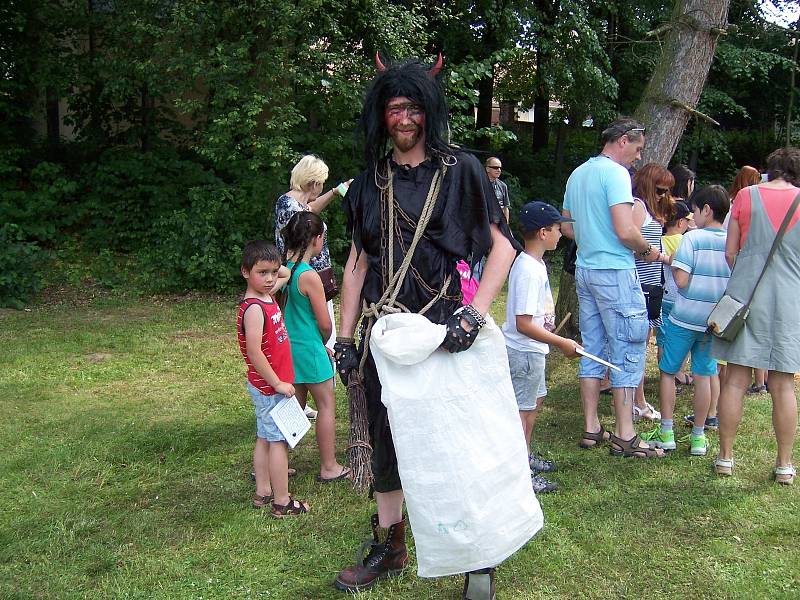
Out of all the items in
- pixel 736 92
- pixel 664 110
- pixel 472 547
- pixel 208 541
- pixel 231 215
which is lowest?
pixel 208 541

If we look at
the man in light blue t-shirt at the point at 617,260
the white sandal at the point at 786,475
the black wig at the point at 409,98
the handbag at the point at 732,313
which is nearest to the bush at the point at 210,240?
the man in light blue t-shirt at the point at 617,260

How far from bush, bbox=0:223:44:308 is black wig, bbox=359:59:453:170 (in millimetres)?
7779

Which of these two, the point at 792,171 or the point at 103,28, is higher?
the point at 103,28

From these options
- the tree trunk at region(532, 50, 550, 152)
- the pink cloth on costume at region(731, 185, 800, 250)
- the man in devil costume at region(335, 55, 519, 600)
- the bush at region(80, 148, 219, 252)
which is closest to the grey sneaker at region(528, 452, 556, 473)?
the man in devil costume at region(335, 55, 519, 600)

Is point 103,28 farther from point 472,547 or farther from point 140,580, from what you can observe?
point 472,547

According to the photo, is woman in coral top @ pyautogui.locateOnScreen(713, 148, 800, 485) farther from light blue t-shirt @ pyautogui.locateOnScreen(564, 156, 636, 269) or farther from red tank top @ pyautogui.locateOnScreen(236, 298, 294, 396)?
Result: red tank top @ pyautogui.locateOnScreen(236, 298, 294, 396)

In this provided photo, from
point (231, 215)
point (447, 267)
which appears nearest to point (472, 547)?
point (447, 267)

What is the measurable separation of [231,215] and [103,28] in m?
3.63

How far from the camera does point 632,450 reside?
15.0 ft

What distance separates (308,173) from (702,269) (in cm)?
250

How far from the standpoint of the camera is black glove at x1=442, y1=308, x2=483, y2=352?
262 centimetres

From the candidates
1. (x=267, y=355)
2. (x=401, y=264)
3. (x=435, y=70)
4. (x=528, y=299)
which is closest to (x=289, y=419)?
(x=267, y=355)

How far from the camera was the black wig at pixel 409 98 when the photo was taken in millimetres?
2801

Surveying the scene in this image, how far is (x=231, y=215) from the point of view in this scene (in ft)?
33.8
